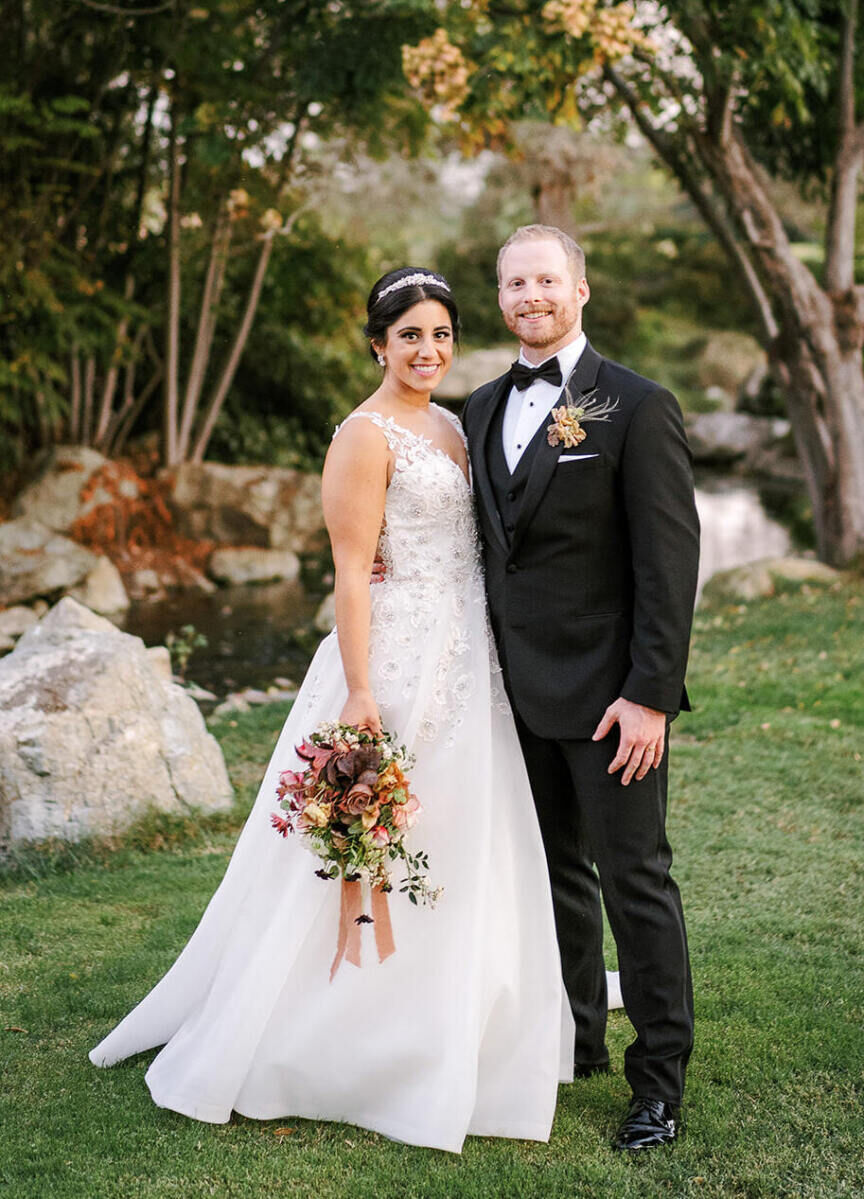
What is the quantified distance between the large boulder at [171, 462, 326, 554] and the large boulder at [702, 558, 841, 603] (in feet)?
16.6

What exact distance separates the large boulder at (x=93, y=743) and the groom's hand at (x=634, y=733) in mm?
2600

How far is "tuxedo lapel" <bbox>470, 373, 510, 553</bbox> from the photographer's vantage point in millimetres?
2969

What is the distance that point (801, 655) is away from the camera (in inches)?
298

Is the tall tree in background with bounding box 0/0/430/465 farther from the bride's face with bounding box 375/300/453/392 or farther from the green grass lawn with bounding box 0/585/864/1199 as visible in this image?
the bride's face with bounding box 375/300/453/392

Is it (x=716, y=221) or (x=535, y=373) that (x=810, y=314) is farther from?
(x=535, y=373)

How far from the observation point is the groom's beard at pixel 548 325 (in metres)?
2.88

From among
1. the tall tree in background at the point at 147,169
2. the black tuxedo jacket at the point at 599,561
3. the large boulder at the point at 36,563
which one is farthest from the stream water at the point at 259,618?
the black tuxedo jacket at the point at 599,561

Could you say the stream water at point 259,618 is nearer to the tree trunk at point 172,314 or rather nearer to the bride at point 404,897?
the tree trunk at point 172,314

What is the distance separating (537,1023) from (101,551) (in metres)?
9.73

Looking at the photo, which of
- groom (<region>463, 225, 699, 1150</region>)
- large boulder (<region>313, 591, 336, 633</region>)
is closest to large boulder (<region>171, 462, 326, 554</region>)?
large boulder (<region>313, 591, 336, 633</region>)

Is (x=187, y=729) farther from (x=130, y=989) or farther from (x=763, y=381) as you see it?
(x=763, y=381)

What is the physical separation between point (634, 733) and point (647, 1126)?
911 mm

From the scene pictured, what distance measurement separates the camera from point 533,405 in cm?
295

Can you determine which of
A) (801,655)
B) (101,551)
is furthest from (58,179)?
(801,655)
